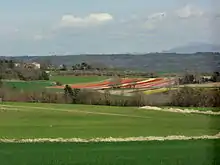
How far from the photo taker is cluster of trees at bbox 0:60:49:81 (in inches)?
1622

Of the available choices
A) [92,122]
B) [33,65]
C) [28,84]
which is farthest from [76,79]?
[92,122]

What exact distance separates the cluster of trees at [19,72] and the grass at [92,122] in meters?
A: 7.67

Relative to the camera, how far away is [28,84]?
129ft

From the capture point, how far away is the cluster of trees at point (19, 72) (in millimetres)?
41188

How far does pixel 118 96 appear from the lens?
36.9m

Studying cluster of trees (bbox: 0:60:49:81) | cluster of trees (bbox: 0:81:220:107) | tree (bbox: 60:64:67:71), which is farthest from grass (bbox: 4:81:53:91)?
tree (bbox: 60:64:67:71)

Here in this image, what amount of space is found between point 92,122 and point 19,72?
55.5 feet

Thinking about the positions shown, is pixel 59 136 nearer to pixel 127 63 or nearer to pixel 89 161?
pixel 89 161

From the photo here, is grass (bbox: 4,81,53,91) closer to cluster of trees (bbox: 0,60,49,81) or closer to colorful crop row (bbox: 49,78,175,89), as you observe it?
cluster of trees (bbox: 0,60,49,81)

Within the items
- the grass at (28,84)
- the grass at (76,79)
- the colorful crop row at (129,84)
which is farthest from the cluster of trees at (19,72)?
the colorful crop row at (129,84)

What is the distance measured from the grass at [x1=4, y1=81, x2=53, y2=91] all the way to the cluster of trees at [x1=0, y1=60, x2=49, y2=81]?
1234 mm

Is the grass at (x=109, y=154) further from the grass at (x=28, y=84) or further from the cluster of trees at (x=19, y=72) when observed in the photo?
the cluster of trees at (x=19, y=72)

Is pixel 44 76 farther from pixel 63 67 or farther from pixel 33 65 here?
pixel 63 67

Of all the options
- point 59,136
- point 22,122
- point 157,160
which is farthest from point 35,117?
point 157,160
